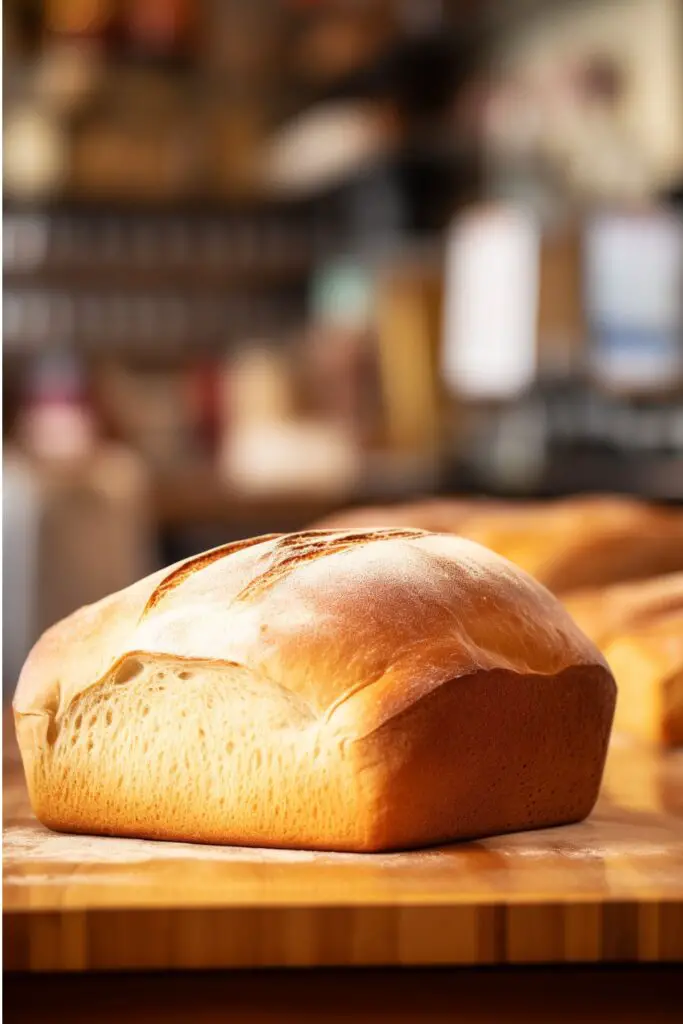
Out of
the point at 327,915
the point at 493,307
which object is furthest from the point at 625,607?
the point at 493,307

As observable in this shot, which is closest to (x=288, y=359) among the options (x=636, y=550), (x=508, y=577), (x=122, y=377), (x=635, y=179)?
(x=122, y=377)

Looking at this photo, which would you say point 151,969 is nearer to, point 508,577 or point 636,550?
point 508,577

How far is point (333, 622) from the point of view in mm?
656

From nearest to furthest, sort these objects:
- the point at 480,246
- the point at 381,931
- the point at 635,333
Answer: the point at 381,931 < the point at 635,333 < the point at 480,246

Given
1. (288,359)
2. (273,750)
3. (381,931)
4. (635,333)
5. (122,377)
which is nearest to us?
(381,931)

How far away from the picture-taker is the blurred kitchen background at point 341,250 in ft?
16.0

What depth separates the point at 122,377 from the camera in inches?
275

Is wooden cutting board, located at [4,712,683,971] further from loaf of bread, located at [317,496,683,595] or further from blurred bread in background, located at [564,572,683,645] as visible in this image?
loaf of bread, located at [317,496,683,595]

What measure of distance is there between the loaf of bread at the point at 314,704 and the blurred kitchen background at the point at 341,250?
3429mm

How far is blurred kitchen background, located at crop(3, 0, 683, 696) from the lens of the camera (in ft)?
16.0

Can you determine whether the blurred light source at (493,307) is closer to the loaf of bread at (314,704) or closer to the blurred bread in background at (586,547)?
the blurred bread in background at (586,547)

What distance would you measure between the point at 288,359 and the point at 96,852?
5.72 m

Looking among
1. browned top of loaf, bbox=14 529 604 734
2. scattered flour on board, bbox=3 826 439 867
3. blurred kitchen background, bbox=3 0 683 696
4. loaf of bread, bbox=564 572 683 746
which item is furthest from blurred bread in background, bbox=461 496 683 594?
blurred kitchen background, bbox=3 0 683 696

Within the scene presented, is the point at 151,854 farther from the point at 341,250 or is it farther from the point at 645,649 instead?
the point at 341,250
